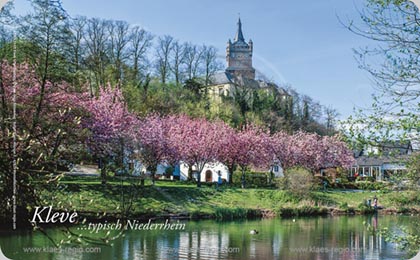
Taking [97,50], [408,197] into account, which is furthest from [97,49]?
[408,197]

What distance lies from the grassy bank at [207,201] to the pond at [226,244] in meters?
1.31

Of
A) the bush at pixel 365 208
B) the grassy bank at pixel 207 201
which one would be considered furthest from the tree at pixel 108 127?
the bush at pixel 365 208

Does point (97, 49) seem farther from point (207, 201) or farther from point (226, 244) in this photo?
point (226, 244)

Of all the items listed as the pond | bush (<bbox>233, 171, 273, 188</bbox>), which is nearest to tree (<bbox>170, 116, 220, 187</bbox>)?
bush (<bbox>233, 171, 273, 188</bbox>)

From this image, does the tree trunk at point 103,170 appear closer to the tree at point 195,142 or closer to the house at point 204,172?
the tree at point 195,142

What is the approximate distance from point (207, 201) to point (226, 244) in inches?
248

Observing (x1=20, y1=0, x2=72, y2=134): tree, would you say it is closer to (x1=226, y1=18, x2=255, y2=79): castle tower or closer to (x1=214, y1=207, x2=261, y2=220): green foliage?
(x1=214, y1=207, x2=261, y2=220): green foliage

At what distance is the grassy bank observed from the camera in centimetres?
1409

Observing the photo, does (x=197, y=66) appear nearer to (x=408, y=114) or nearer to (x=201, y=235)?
(x=201, y=235)

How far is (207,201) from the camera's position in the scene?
17.3m

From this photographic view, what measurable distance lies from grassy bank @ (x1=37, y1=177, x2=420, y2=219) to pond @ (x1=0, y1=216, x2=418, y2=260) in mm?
1312

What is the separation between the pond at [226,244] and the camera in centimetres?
867

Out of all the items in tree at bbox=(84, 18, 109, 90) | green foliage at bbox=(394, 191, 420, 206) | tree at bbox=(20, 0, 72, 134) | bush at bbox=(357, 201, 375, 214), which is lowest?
bush at bbox=(357, 201, 375, 214)

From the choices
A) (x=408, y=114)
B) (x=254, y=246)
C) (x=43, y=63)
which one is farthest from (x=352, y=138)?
(x=43, y=63)
